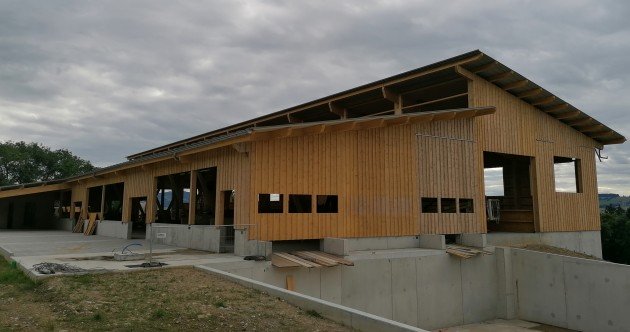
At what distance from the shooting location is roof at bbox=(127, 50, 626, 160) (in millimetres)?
17312

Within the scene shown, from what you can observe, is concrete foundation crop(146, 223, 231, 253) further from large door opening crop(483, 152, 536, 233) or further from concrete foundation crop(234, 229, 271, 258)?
large door opening crop(483, 152, 536, 233)

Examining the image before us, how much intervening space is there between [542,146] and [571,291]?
26.9 ft

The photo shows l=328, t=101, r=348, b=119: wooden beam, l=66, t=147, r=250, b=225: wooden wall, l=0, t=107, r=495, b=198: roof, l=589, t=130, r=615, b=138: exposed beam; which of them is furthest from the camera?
l=589, t=130, r=615, b=138: exposed beam

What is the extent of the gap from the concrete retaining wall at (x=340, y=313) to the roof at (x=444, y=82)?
1144cm

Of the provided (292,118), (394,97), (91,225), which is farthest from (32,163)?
(394,97)

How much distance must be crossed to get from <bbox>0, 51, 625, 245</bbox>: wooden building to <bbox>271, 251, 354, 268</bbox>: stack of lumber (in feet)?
2.35

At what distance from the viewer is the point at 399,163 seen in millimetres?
16656

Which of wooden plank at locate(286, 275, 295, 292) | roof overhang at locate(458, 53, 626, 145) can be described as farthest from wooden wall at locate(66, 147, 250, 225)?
roof overhang at locate(458, 53, 626, 145)

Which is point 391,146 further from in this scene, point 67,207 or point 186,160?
point 67,207

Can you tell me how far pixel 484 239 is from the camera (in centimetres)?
1744

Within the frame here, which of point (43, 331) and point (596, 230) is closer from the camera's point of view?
point (43, 331)

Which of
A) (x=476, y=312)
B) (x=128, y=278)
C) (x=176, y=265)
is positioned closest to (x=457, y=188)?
(x=476, y=312)

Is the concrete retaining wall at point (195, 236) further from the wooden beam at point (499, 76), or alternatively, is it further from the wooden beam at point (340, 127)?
the wooden beam at point (499, 76)

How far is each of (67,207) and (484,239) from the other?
29866mm
